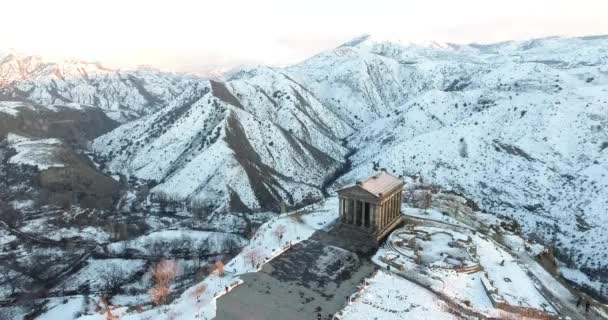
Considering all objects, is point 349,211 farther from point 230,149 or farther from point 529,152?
point 529,152

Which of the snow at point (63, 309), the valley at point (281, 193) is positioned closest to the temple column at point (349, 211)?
the valley at point (281, 193)

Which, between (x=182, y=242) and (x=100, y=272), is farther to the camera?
(x=182, y=242)

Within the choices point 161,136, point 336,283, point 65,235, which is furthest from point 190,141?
point 336,283

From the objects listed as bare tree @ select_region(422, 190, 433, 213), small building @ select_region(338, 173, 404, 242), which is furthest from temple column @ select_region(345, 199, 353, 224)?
bare tree @ select_region(422, 190, 433, 213)

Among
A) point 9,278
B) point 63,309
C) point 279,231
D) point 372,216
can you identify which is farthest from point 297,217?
point 9,278

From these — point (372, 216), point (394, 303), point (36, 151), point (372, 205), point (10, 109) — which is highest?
point (372, 205)

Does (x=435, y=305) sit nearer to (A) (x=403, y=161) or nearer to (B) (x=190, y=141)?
(A) (x=403, y=161)
